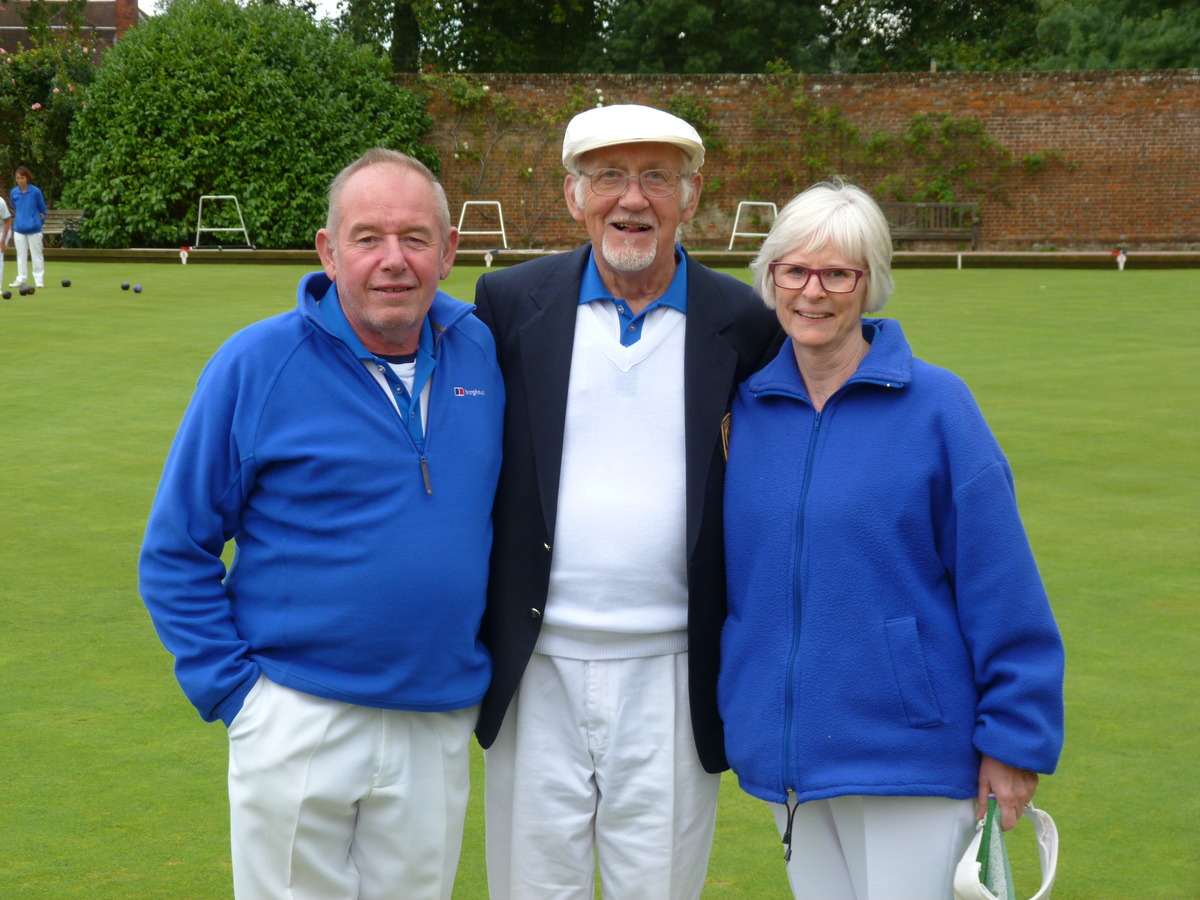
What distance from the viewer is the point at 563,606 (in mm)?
2557

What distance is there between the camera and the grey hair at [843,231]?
7.76 ft

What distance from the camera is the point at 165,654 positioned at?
4.54 m

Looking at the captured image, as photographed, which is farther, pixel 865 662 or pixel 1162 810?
pixel 1162 810

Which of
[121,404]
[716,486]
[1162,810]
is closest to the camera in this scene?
[716,486]

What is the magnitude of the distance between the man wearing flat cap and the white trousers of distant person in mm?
176

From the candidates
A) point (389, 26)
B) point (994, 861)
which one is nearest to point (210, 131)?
point (389, 26)

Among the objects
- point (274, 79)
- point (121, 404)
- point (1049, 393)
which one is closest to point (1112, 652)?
point (1049, 393)

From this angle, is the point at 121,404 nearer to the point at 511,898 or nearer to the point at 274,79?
the point at 511,898

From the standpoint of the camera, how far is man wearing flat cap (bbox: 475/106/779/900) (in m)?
2.54

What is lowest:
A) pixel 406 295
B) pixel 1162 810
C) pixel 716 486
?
pixel 1162 810

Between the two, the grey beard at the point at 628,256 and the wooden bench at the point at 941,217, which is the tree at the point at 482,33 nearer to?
the wooden bench at the point at 941,217

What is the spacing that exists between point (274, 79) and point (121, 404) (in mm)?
16756

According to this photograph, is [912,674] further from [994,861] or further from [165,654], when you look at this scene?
[165,654]

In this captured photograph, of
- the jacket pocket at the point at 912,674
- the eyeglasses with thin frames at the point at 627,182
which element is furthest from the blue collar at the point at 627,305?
the jacket pocket at the point at 912,674
